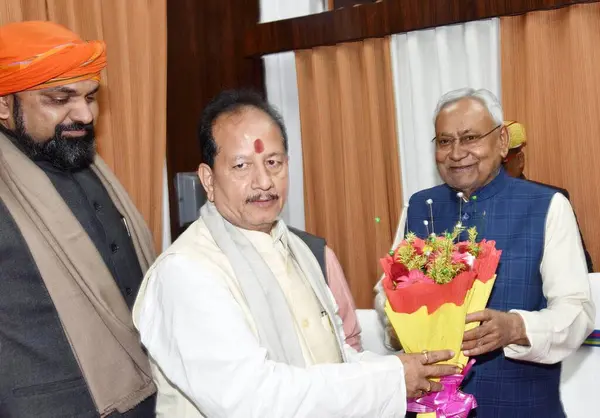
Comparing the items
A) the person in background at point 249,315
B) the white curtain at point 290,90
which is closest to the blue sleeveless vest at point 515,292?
the person in background at point 249,315

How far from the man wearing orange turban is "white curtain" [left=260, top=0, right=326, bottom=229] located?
105 inches

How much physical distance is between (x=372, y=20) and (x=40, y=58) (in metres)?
2.60

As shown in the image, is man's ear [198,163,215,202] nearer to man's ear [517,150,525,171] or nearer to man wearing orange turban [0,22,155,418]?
man wearing orange turban [0,22,155,418]

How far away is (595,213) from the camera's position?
382 centimetres

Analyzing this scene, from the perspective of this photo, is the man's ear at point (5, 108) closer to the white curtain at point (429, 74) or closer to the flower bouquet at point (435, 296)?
the flower bouquet at point (435, 296)

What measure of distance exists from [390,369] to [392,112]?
2.94m

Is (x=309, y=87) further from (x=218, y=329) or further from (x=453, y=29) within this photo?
(x=218, y=329)

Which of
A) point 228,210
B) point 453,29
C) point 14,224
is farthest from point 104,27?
point 453,29

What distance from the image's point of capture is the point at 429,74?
437 cm

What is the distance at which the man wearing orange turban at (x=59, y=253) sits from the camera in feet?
5.96

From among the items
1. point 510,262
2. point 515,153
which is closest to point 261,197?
point 510,262

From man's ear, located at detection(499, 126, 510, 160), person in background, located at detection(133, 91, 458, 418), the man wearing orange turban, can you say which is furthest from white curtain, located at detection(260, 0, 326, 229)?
person in background, located at detection(133, 91, 458, 418)

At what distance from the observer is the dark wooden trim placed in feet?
12.5

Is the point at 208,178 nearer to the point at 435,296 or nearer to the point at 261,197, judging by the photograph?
the point at 261,197
